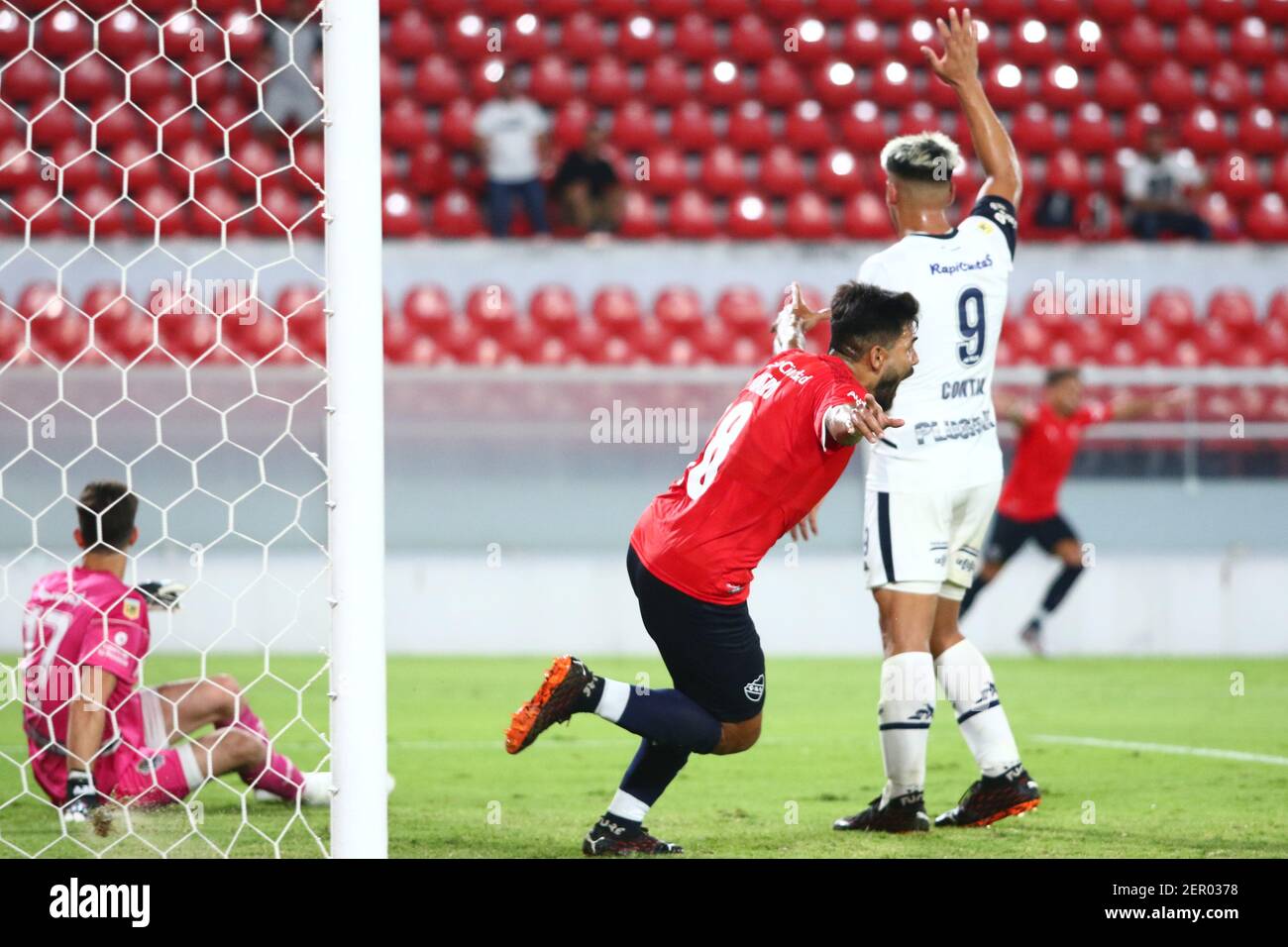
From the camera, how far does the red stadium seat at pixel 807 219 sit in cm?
1155

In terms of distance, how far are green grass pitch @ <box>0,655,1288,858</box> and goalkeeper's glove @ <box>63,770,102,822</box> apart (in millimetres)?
94

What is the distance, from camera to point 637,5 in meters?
12.6

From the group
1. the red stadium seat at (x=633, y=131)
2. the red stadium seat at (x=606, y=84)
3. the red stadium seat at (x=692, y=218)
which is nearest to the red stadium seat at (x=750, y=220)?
the red stadium seat at (x=692, y=218)

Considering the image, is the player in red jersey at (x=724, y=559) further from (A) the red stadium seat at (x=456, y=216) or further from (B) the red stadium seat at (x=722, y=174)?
(B) the red stadium seat at (x=722, y=174)

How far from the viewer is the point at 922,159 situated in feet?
14.9

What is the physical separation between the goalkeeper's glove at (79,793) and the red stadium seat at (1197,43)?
11159mm

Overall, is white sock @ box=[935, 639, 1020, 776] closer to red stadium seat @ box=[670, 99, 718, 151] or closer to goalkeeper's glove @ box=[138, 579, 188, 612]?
goalkeeper's glove @ box=[138, 579, 188, 612]

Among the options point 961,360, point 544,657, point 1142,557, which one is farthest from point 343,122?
point 1142,557

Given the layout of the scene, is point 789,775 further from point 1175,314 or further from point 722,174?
point 722,174

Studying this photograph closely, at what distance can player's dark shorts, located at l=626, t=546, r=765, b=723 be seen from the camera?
3.88m

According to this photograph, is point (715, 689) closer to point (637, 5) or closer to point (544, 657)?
point (544, 657)

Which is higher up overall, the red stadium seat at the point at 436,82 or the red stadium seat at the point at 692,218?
the red stadium seat at the point at 436,82

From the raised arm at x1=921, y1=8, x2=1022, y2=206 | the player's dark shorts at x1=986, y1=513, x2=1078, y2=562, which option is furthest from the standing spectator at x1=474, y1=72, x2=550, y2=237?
the raised arm at x1=921, y1=8, x2=1022, y2=206
